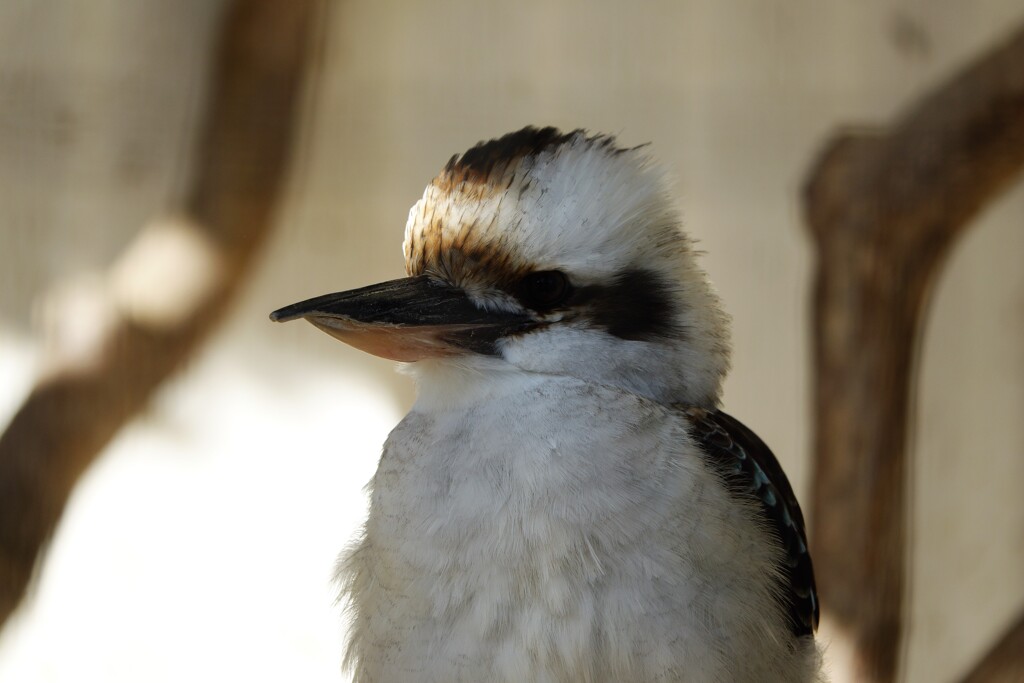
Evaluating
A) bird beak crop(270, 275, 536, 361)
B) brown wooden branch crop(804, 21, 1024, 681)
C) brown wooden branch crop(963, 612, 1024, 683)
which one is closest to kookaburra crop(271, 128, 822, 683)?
bird beak crop(270, 275, 536, 361)

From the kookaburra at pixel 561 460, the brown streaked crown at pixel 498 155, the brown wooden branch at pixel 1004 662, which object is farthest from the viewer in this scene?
the brown wooden branch at pixel 1004 662

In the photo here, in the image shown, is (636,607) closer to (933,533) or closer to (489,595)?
(489,595)

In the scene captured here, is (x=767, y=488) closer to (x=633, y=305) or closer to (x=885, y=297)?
(x=633, y=305)

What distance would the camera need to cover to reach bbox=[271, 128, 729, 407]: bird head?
802 millimetres

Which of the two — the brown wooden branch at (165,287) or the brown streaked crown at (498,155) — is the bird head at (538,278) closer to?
the brown streaked crown at (498,155)

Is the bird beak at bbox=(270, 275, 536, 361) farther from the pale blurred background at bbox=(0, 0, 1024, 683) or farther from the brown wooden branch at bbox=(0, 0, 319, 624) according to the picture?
the pale blurred background at bbox=(0, 0, 1024, 683)

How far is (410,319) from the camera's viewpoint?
0.79 metres

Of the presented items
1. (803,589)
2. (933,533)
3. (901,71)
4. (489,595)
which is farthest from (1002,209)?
(489,595)

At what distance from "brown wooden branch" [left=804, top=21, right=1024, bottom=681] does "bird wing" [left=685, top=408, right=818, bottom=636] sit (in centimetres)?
52

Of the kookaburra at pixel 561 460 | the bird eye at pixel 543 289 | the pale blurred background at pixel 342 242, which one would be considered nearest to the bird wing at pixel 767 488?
the kookaburra at pixel 561 460

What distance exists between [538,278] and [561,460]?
147mm

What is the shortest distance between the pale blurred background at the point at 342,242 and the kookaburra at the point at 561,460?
2.69 ft

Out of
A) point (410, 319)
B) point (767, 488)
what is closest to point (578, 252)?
point (410, 319)

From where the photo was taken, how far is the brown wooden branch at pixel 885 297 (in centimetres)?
141
